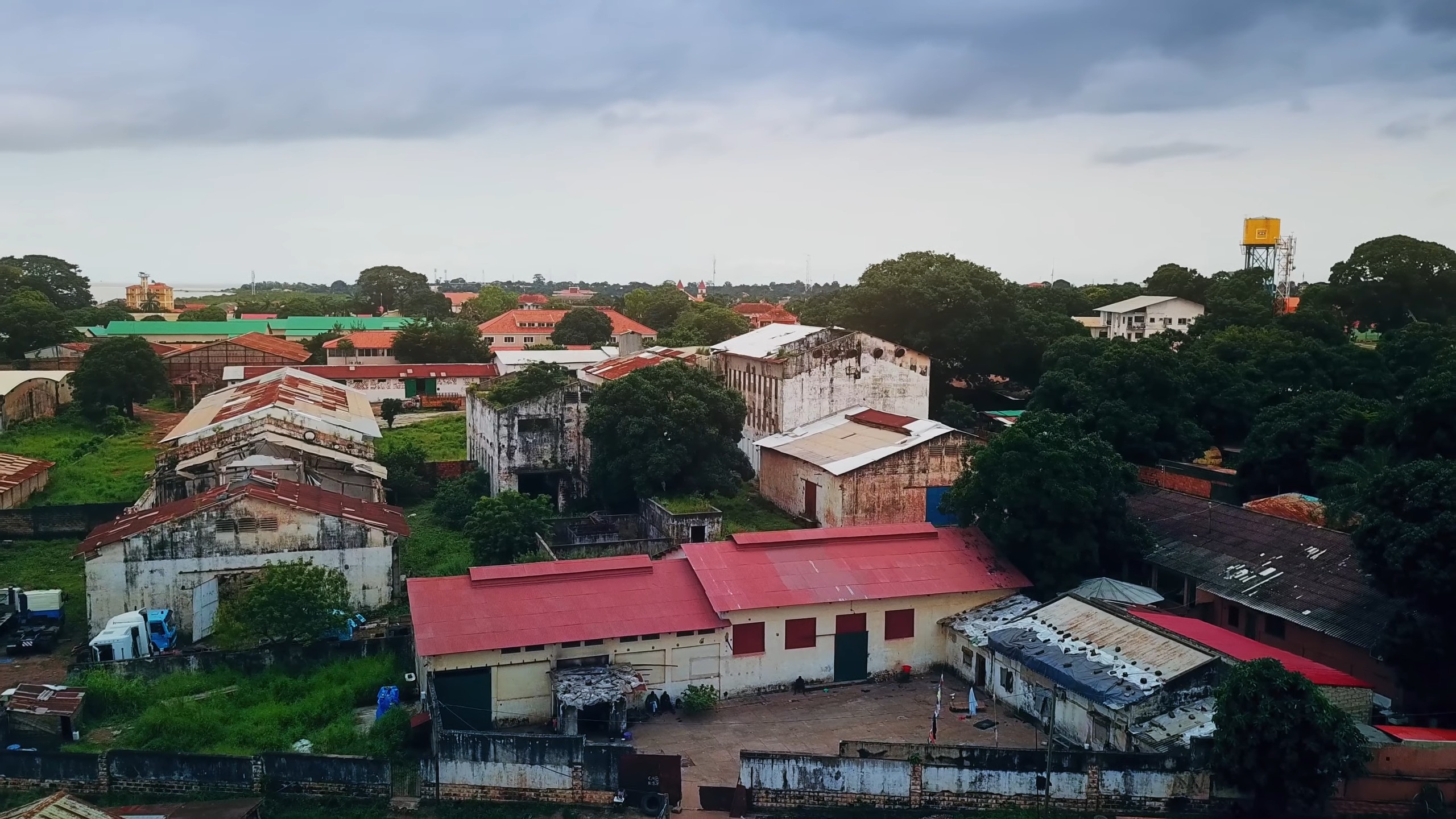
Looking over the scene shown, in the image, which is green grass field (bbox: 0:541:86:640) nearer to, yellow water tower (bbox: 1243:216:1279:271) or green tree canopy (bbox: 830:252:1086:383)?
green tree canopy (bbox: 830:252:1086:383)

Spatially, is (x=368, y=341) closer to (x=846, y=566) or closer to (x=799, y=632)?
(x=846, y=566)

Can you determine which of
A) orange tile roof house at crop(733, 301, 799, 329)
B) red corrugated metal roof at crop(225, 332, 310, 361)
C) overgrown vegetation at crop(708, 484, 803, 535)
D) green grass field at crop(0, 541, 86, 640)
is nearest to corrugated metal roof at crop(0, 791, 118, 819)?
green grass field at crop(0, 541, 86, 640)

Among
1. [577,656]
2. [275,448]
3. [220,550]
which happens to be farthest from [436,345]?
[577,656]

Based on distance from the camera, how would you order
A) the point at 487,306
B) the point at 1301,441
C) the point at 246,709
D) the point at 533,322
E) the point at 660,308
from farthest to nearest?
the point at 487,306
the point at 660,308
the point at 533,322
the point at 1301,441
the point at 246,709

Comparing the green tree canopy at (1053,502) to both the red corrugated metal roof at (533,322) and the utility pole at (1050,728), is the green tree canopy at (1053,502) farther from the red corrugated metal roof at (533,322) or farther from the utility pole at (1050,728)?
the red corrugated metal roof at (533,322)

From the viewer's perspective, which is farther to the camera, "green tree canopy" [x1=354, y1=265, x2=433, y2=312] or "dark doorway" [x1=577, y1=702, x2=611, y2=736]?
"green tree canopy" [x1=354, y1=265, x2=433, y2=312]

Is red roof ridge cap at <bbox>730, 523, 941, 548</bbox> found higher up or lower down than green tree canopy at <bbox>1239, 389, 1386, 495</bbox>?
lower down

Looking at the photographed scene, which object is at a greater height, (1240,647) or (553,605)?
(553,605)
